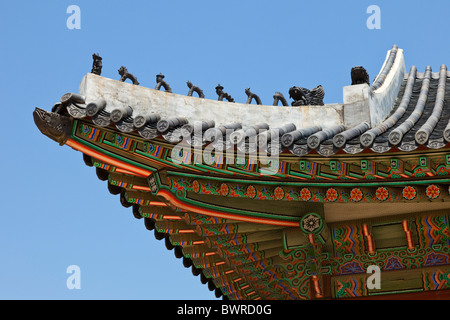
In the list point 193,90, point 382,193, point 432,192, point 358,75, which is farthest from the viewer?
point 358,75

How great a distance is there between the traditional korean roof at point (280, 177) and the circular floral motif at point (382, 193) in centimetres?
3

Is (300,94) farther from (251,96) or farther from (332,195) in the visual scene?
(332,195)

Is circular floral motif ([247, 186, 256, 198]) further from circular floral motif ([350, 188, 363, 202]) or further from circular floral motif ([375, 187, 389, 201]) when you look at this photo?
circular floral motif ([375, 187, 389, 201])

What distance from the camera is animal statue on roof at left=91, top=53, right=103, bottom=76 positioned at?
27.6 ft

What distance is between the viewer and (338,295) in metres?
8.97

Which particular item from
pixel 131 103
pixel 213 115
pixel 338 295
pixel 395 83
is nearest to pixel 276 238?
pixel 338 295

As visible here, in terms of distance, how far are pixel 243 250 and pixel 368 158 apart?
2052 mm

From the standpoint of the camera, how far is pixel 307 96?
9352 millimetres

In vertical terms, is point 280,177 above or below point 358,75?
below

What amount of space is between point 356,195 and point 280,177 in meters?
0.78

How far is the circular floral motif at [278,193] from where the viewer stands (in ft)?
26.6

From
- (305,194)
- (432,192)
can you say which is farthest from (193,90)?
(432,192)

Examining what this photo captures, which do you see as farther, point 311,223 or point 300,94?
point 300,94

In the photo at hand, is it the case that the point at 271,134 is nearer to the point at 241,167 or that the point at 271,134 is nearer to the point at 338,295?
the point at 241,167
